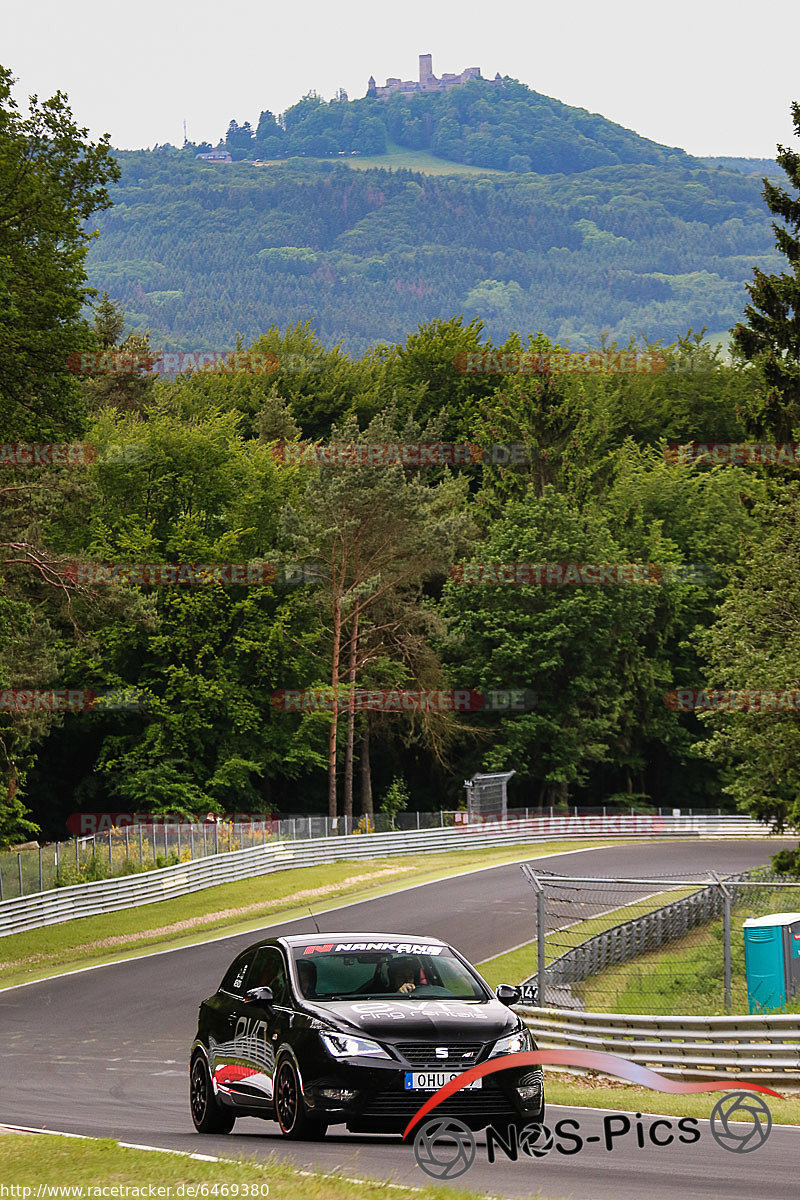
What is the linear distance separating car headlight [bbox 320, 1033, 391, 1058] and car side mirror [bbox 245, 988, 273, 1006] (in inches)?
37.2

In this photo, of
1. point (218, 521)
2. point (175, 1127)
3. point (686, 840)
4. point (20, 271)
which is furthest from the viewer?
point (218, 521)

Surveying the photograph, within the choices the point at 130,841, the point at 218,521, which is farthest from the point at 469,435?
the point at 130,841

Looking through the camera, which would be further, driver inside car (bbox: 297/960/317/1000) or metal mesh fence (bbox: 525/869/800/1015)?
metal mesh fence (bbox: 525/869/800/1015)

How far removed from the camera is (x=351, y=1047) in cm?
1020

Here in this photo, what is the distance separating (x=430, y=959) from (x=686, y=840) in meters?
51.8

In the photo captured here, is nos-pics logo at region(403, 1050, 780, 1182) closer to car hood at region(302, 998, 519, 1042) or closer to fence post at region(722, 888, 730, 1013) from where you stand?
car hood at region(302, 998, 519, 1042)

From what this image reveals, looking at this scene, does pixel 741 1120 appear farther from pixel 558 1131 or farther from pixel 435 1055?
pixel 435 1055

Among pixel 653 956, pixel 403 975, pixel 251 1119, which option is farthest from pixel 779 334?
pixel 403 975

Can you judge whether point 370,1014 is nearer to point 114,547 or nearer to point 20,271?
point 20,271

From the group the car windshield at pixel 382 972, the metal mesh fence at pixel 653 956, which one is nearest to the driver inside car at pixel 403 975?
the car windshield at pixel 382 972

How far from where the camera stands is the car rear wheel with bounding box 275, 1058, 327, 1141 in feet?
34.3

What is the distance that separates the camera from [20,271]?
32.8 metres

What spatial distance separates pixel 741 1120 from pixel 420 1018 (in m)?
4.11

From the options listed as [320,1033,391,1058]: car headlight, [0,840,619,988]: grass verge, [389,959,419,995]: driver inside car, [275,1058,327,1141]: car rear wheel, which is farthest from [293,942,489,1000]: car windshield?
[0,840,619,988]: grass verge
